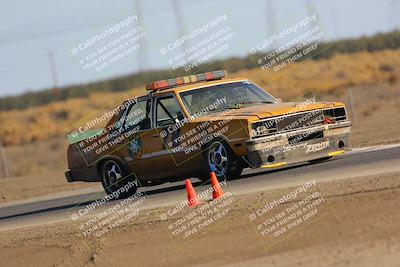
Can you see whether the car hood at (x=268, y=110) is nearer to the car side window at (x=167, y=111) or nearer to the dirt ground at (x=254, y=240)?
the car side window at (x=167, y=111)

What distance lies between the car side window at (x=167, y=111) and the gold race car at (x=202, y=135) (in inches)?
0.6

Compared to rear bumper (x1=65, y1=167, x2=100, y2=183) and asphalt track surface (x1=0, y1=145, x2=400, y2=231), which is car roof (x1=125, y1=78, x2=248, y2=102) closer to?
asphalt track surface (x1=0, y1=145, x2=400, y2=231)

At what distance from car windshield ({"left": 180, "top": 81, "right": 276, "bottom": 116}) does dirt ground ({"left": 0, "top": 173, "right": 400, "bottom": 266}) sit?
9.05ft

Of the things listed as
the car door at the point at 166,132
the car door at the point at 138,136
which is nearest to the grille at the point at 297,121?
the car door at the point at 166,132


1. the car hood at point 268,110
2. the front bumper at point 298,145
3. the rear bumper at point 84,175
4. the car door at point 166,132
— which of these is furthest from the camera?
the rear bumper at point 84,175

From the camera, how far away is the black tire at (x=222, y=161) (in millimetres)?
12875

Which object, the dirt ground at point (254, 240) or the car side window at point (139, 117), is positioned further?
the car side window at point (139, 117)

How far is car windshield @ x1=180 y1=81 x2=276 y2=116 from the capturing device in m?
13.7

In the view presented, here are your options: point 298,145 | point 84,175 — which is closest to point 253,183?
point 298,145

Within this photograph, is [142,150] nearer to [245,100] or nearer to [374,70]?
[245,100]

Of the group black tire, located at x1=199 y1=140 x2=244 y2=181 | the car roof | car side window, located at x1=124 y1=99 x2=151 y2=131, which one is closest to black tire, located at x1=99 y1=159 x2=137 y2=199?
car side window, located at x1=124 y1=99 x2=151 y2=131

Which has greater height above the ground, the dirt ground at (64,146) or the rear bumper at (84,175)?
the rear bumper at (84,175)

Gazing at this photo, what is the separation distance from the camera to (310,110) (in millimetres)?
13219

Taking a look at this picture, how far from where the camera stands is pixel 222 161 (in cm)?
1296
